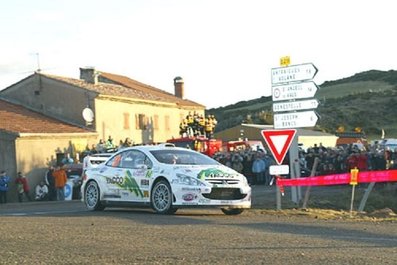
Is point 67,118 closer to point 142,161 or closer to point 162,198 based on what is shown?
point 142,161

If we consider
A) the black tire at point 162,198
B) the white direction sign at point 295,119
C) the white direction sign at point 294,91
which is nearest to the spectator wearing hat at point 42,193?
the white direction sign at point 295,119

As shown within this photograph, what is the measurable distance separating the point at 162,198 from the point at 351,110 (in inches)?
3367

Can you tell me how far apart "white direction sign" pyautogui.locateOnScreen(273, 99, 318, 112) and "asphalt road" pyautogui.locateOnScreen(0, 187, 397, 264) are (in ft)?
11.6

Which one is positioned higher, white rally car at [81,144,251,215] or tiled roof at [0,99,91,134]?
tiled roof at [0,99,91,134]

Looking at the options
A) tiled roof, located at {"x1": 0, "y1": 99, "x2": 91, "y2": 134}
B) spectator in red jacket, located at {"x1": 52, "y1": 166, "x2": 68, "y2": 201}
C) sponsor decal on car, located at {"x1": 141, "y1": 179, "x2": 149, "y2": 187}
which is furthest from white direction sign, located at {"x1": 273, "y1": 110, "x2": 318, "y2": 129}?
tiled roof, located at {"x1": 0, "y1": 99, "x2": 91, "y2": 134}

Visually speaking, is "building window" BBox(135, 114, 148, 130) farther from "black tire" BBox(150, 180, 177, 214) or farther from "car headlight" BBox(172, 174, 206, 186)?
"car headlight" BBox(172, 174, 206, 186)

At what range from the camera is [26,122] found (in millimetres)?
43594

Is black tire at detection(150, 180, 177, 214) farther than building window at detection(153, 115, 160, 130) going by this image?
No

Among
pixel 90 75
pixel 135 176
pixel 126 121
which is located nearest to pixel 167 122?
pixel 126 121

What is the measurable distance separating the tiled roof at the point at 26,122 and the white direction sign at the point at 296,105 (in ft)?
76.5

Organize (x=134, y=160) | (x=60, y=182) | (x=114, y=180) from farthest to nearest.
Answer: (x=60, y=182) < (x=114, y=180) < (x=134, y=160)

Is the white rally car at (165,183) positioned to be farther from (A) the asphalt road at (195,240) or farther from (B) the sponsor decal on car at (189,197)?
(A) the asphalt road at (195,240)

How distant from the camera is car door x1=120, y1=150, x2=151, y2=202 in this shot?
17016 millimetres

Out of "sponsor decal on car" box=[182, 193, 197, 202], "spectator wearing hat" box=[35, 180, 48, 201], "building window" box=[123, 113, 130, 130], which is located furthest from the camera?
"building window" box=[123, 113, 130, 130]
